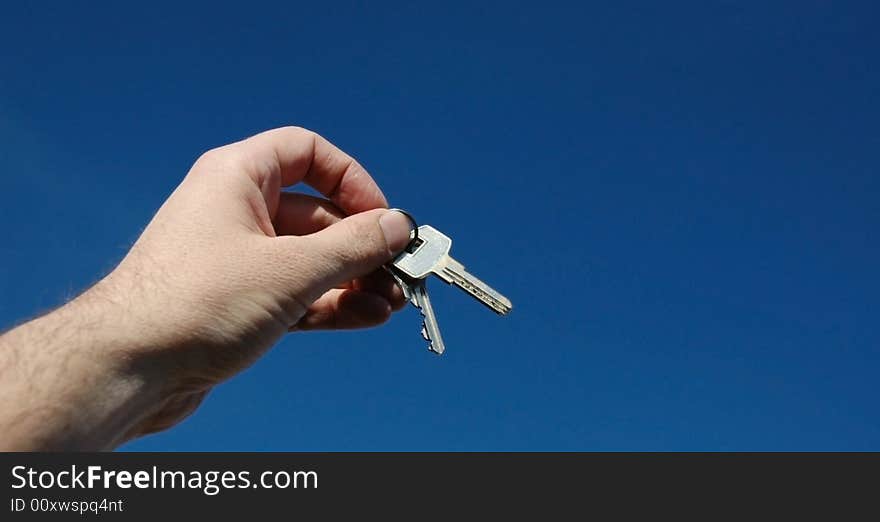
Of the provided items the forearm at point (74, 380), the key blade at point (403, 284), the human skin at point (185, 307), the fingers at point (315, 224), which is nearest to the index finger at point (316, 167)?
the human skin at point (185, 307)

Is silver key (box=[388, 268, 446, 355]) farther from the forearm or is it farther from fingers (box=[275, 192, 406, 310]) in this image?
the forearm

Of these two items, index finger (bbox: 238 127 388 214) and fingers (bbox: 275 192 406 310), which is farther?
fingers (bbox: 275 192 406 310)

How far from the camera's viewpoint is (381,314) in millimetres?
5758

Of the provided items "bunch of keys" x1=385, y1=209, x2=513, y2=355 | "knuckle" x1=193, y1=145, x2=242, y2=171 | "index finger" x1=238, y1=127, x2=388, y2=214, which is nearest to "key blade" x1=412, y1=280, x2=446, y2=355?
"bunch of keys" x1=385, y1=209, x2=513, y2=355

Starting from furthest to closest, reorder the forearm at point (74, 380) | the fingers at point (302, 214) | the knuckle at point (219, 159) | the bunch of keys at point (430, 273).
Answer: the fingers at point (302, 214) < the bunch of keys at point (430, 273) < the knuckle at point (219, 159) < the forearm at point (74, 380)

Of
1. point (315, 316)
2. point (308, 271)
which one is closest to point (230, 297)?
point (308, 271)

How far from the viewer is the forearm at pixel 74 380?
3.29 metres

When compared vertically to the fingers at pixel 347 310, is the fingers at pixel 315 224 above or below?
above

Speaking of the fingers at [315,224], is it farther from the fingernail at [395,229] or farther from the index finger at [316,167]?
the fingernail at [395,229]

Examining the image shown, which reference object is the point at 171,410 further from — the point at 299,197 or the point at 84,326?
the point at 299,197

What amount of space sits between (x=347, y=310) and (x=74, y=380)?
2427 mm

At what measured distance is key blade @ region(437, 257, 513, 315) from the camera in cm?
566

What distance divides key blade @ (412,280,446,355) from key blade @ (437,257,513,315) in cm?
18

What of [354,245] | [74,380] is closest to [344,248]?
[354,245]
